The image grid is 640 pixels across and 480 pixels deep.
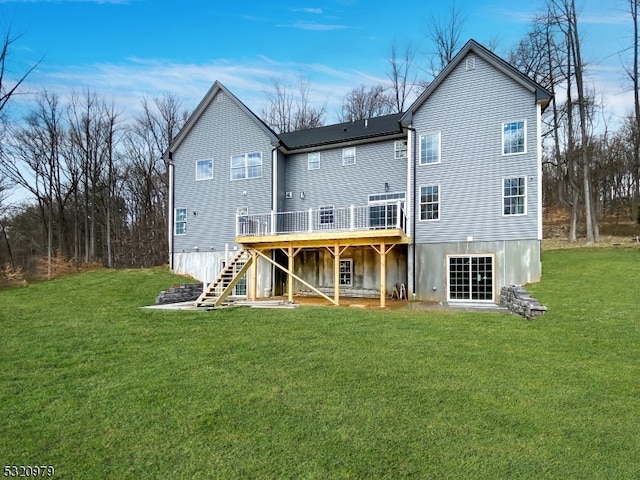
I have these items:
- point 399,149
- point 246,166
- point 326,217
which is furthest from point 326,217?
point 246,166

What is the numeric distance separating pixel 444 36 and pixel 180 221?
22838 millimetres

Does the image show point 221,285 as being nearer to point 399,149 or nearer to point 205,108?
point 399,149

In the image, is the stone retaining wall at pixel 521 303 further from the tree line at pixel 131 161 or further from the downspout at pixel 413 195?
the tree line at pixel 131 161

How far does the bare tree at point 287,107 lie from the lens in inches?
1281

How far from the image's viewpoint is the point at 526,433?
4219 mm

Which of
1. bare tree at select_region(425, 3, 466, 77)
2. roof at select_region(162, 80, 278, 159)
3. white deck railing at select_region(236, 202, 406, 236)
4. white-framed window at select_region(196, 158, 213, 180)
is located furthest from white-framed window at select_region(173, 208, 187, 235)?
bare tree at select_region(425, 3, 466, 77)

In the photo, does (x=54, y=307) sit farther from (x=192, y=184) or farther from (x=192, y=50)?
(x=192, y=50)

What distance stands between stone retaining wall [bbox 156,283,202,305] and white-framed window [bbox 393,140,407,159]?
1028 centimetres

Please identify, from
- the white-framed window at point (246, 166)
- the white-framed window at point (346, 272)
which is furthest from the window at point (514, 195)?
the white-framed window at point (246, 166)

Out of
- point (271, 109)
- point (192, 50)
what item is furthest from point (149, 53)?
point (271, 109)

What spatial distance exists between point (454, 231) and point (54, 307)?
13.7m

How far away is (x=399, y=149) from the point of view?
1642cm

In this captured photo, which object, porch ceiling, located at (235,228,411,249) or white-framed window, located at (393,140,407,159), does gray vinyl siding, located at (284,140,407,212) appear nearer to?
white-framed window, located at (393,140,407,159)

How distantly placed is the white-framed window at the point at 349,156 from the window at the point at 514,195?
20.9 ft
